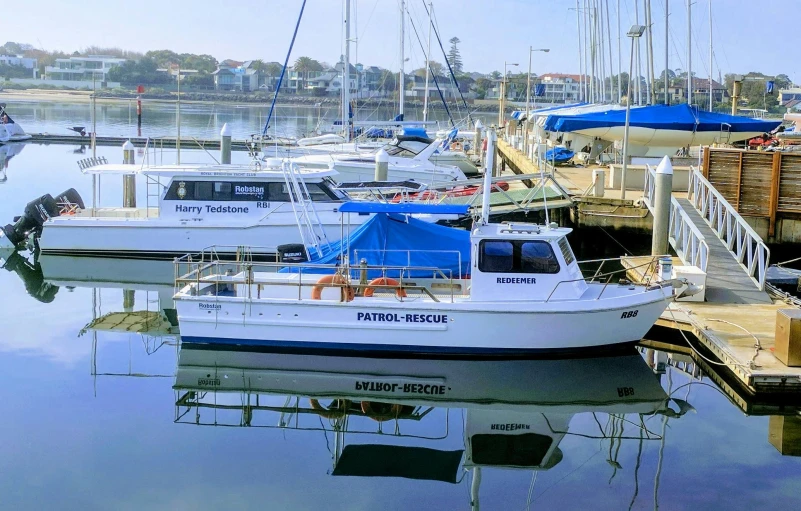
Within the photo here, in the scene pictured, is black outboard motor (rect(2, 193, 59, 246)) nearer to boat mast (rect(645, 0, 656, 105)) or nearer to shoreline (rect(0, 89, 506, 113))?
boat mast (rect(645, 0, 656, 105))

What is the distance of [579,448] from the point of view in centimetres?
1223

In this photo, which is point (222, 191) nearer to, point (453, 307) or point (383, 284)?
point (383, 284)

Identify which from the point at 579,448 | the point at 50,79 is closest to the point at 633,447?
the point at 579,448

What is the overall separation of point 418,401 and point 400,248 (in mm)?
3528

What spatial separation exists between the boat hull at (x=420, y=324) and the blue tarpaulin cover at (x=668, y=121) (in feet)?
51.5

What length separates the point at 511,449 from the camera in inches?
483

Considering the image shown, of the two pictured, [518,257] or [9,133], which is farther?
[9,133]

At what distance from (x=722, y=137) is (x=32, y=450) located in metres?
23.8

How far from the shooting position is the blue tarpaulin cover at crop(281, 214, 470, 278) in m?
16.5

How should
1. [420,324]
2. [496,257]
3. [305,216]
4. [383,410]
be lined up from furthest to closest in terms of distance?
[305,216], [420,324], [496,257], [383,410]

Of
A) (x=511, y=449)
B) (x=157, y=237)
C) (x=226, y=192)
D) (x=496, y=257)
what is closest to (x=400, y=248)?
(x=496, y=257)

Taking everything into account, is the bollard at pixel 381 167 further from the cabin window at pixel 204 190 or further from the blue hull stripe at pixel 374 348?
the blue hull stripe at pixel 374 348

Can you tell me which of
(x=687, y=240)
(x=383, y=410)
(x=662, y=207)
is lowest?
(x=383, y=410)

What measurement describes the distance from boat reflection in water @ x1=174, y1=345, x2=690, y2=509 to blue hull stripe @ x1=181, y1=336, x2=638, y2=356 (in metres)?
0.16
